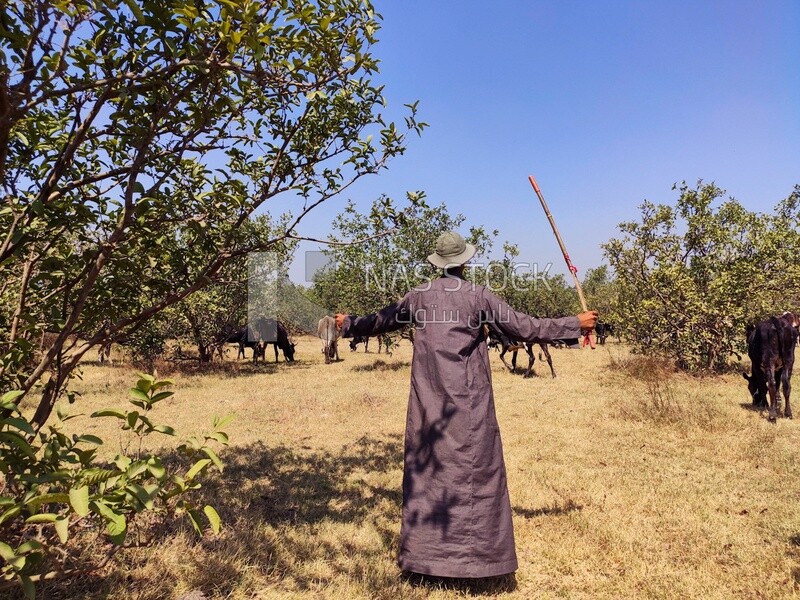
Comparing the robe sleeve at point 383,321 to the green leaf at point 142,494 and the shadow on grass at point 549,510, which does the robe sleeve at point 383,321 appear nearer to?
the green leaf at point 142,494

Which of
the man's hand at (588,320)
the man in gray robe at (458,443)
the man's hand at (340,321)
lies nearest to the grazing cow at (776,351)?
the man's hand at (588,320)

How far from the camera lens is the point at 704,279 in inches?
563

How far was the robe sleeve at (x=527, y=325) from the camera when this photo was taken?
3686mm

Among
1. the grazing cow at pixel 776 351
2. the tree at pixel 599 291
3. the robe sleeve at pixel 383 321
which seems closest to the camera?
the robe sleeve at pixel 383 321

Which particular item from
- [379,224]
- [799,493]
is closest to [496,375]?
[799,493]

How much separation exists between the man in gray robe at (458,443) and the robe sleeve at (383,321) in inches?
8.5

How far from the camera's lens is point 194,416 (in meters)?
9.76

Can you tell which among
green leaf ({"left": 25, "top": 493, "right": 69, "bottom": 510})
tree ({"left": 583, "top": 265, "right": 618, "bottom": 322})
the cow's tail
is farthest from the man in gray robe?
tree ({"left": 583, "top": 265, "right": 618, "bottom": 322})

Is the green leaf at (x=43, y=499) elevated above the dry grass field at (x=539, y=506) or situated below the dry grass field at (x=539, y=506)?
above

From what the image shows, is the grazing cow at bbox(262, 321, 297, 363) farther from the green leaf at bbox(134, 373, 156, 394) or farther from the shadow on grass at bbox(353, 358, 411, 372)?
the green leaf at bbox(134, 373, 156, 394)

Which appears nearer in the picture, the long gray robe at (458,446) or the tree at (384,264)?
the long gray robe at (458,446)

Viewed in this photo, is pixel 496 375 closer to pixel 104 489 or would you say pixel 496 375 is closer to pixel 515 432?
pixel 515 432

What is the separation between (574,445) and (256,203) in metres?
6.00

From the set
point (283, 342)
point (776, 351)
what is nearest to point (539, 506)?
point (776, 351)
